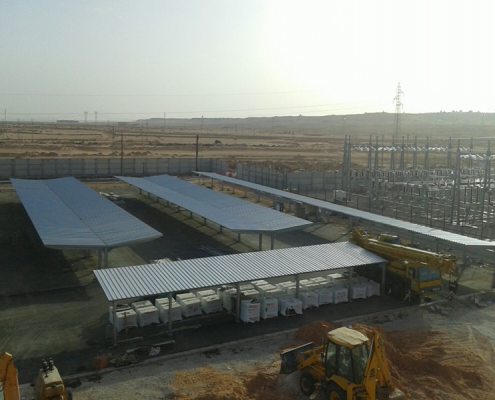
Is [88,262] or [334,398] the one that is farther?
[88,262]

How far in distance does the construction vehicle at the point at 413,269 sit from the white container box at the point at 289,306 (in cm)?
368

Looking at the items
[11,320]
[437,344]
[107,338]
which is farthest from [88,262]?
[437,344]

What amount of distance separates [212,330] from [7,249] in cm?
1299

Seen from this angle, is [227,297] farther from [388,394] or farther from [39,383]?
[388,394]

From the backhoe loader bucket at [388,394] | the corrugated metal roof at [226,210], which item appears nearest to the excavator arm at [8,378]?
the backhoe loader bucket at [388,394]

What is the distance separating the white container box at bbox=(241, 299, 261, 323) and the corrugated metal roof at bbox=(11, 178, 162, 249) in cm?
563

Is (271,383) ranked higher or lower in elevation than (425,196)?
lower

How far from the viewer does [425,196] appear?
29.8m

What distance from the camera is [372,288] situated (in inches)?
685

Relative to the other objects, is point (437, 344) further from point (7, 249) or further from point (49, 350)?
point (7, 249)

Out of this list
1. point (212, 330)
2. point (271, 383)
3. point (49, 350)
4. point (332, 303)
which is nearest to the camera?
point (271, 383)

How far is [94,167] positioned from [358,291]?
37963 mm

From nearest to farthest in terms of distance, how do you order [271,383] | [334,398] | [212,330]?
[334,398] → [271,383] → [212,330]

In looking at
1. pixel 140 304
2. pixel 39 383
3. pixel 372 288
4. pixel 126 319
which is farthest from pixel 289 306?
pixel 39 383
